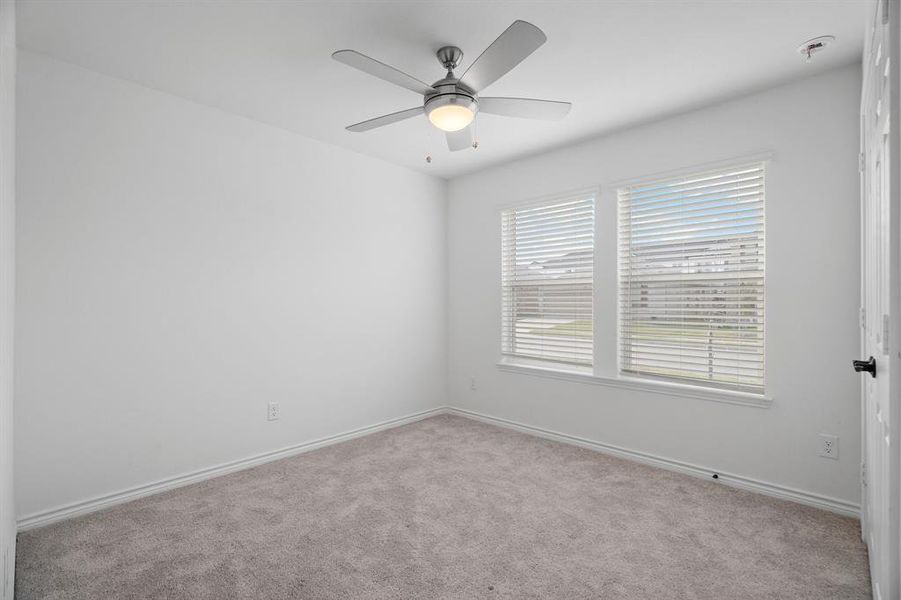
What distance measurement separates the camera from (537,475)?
3.06 metres

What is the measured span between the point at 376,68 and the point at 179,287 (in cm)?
194

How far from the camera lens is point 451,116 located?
7.43 feet

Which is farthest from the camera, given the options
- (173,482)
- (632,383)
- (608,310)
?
(608,310)

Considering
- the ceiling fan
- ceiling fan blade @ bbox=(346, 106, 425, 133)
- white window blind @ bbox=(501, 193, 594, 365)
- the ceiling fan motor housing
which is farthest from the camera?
white window blind @ bbox=(501, 193, 594, 365)

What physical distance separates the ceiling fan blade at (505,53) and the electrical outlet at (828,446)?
2.62 m

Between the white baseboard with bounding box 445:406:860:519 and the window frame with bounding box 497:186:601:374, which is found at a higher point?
the window frame with bounding box 497:186:601:374

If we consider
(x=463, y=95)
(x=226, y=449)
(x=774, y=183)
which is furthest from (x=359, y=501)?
(x=774, y=183)

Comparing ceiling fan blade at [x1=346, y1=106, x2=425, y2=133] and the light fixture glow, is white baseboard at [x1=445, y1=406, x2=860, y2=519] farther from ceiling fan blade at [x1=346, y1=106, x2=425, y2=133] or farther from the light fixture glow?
ceiling fan blade at [x1=346, y1=106, x2=425, y2=133]

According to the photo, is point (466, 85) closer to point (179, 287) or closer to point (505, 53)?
point (505, 53)

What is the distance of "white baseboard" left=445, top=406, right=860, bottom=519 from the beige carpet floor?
0.07 m

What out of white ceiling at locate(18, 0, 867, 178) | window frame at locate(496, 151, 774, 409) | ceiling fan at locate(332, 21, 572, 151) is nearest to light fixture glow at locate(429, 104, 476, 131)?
ceiling fan at locate(332, 21, 572, 151)

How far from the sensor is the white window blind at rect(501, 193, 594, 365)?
12.2ft

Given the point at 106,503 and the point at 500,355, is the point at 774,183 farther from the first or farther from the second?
the point at 106,503

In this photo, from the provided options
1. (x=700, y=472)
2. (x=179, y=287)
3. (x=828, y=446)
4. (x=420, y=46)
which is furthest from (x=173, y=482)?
(x=828, y=446)
